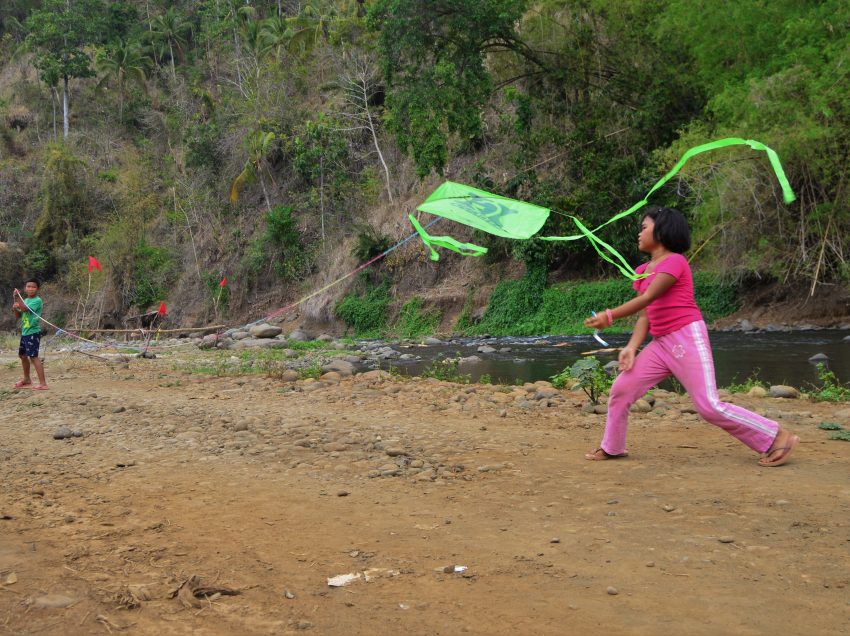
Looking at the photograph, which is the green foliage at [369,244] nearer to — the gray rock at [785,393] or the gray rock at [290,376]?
the gray rock at [290,376]

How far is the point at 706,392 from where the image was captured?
4.78 m

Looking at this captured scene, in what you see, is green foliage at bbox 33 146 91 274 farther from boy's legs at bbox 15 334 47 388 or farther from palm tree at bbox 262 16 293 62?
boy's legs at bbox 15 334 47 388

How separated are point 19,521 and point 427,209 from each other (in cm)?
364

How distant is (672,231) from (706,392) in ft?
3.38

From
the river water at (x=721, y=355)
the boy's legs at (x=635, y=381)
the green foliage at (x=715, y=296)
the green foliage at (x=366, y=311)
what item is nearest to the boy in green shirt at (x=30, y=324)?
the river water at (x=721, y=355)

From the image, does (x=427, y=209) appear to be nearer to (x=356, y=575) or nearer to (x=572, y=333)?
(x=356, y=575)

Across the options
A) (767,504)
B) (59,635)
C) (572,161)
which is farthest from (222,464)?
(572,161)

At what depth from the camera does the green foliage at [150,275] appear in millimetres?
38188

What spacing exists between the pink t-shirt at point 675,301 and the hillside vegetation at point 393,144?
13655mm

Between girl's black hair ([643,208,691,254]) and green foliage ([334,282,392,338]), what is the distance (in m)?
23.7

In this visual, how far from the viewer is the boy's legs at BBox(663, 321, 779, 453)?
480 cm

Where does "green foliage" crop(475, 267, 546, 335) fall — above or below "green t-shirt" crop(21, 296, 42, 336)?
below

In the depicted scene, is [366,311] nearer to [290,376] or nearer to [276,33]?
[290,376]

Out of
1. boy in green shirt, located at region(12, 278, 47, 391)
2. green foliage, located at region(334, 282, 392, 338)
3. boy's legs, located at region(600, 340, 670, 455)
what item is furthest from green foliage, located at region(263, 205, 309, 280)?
boy's legs, located at region(600, 340, 670, 455)
